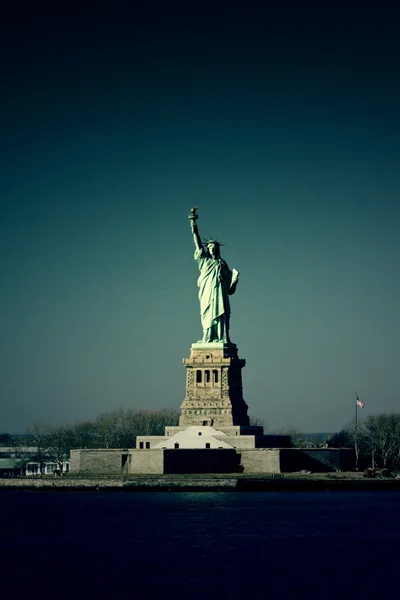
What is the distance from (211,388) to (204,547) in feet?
123

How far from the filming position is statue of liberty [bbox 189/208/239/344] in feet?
297

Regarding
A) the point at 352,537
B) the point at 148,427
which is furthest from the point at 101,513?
the point at 148,427

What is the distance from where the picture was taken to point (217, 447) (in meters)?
85.4

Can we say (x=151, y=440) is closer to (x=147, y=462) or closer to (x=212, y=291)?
(x=147, y=462)

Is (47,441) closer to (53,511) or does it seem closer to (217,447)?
(217,447)

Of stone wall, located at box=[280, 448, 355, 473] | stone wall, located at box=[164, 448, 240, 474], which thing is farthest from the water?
stone wall, located at box=[280, 448, 355, 473]

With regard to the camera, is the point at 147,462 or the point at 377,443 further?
the point at 377,443

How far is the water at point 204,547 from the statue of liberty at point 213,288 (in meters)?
18.2

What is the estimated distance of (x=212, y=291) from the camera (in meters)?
90.5

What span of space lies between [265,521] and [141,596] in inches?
820

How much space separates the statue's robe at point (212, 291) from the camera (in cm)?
9044

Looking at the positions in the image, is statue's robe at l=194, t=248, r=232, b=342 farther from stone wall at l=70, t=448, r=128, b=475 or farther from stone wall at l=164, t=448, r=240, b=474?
stone wall at l=70, t=448, r=128, b=475

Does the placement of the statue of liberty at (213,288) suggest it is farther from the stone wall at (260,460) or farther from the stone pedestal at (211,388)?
the stone wall at (260,460)

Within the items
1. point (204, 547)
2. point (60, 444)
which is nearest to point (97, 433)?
point (60, 444)
